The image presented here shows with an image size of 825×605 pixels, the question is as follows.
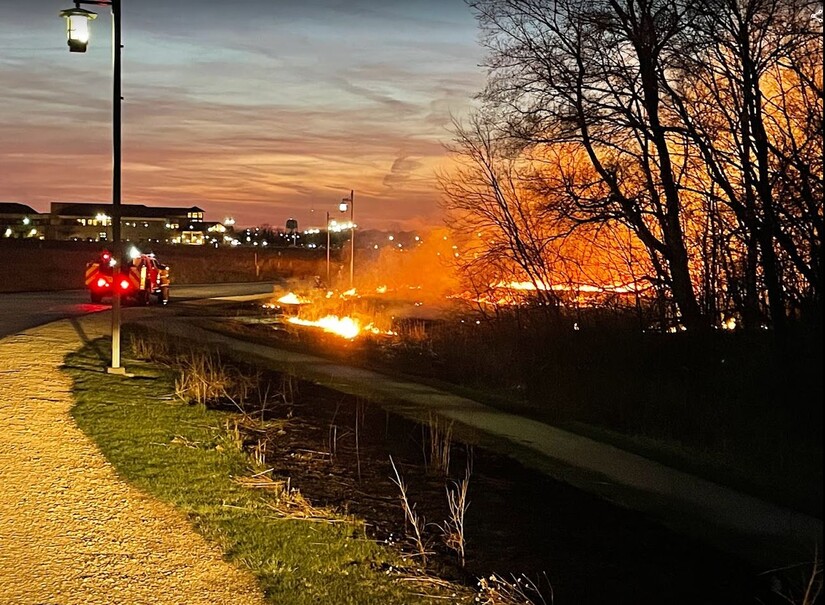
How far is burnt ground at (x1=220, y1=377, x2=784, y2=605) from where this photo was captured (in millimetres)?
6062

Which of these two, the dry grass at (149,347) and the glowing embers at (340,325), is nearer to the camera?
the dry grass at (149,347)

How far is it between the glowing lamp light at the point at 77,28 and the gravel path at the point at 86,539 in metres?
5.84

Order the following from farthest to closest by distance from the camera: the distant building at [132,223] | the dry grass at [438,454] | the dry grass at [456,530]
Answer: the distant building at [132,223] < the dry grass at [438,454] < the dry grass at [456,530]

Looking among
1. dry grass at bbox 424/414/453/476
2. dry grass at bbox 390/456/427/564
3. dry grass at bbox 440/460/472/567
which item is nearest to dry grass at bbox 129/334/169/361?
dry grass at bbox 424/414/453/476

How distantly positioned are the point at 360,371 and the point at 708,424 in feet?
27.0

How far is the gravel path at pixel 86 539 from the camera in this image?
17.3ft

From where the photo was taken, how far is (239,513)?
6.84 metres

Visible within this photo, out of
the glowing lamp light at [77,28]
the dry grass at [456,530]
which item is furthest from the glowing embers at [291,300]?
the dry grass at [456,530]

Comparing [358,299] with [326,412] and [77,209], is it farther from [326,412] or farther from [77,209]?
[77,209]

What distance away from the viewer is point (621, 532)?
7.20 m

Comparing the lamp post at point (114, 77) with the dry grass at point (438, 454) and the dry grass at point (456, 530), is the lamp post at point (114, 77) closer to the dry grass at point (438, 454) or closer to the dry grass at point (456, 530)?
the dry grass at point (438, 454)

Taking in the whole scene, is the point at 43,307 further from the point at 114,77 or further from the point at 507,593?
the point at 507,593

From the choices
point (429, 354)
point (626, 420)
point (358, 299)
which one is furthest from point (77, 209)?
point (626, 420)

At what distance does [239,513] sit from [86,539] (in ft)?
3.74
